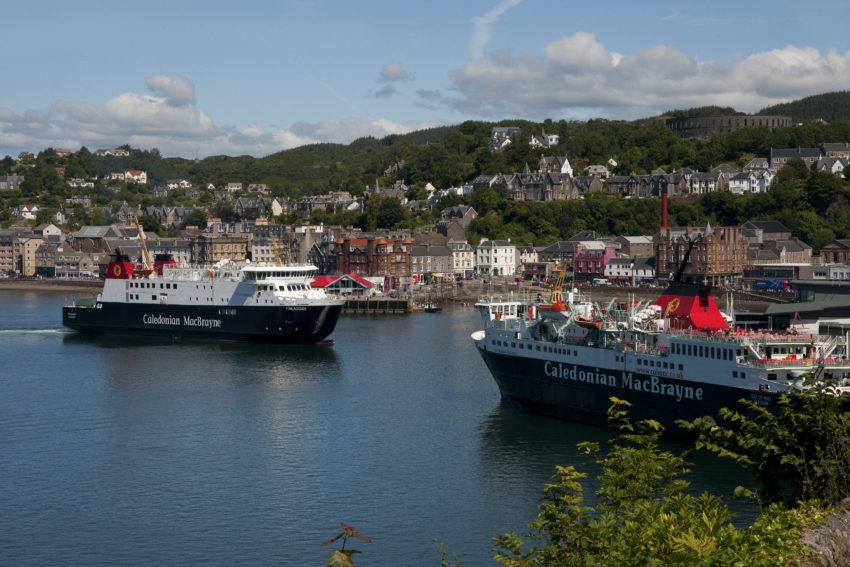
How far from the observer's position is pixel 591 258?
92188mm

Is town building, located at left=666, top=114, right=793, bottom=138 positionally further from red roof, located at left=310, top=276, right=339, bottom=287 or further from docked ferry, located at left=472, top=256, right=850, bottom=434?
docked ferry, located at left=472, top=256, right=850, bottom=434

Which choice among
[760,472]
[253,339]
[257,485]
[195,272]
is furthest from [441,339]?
[760,472]

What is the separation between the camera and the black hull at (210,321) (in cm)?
5538

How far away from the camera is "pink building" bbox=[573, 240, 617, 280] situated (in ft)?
299

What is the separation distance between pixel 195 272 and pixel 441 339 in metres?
13.4

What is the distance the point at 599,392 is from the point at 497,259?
6447 centimetres

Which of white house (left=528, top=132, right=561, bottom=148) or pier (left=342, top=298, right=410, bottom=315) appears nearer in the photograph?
pier (left=342, top=298, right=410, bottom=315)

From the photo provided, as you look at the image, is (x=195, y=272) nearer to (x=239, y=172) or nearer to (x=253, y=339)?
(x=253, y=339)

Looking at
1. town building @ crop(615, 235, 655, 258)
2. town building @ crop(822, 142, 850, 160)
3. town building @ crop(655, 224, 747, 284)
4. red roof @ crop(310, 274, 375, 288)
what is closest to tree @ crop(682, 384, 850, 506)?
town building @ crop(655, 224, 747, 284)

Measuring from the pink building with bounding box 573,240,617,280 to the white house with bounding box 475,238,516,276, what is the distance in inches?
276

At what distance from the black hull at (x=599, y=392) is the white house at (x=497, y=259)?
58.9m

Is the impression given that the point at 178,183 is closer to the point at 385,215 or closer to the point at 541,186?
the point at 385,215

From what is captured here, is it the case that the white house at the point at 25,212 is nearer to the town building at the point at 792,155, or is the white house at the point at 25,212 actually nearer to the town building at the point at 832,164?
the town building at the point at 792,155

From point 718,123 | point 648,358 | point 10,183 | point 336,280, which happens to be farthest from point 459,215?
point 648,358
